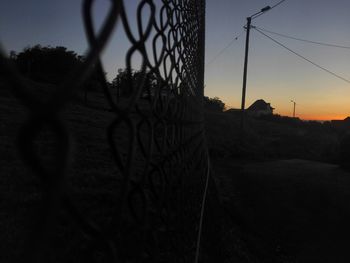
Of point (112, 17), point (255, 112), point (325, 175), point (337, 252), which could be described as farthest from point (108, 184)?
point (255, 112)

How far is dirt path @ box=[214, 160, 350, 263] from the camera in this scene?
6480mm

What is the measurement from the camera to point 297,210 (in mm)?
8258

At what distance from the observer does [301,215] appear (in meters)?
7.93

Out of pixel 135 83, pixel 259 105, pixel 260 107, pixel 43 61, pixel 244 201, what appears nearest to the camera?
pixel 135 83

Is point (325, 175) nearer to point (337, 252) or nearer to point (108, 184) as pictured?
point (337, 252)

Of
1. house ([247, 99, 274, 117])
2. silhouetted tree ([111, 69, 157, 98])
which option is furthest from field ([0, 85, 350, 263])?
house ([247, 99, 274, 117])

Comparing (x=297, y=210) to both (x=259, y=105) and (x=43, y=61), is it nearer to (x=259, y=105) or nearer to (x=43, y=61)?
(x=43, y=61)

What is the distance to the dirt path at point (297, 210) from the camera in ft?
21.3

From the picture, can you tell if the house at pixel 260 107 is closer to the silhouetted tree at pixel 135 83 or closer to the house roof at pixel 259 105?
the house roof at pixel 259 105

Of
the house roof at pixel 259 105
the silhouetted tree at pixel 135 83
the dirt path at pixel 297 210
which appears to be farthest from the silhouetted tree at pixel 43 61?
the house roof at pixel 259 105

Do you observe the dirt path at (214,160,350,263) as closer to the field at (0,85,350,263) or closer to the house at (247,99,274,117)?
the field at (0,85,350,263)

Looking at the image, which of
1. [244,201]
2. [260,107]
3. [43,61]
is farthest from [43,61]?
[260,107]

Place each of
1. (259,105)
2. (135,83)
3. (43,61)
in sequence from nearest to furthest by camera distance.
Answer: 1. (135,83)
2. (43,61)
3. (259,105)

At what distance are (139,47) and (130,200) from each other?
349 mm
